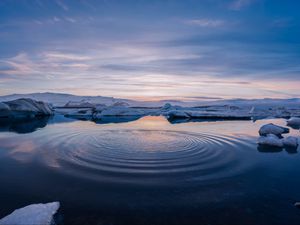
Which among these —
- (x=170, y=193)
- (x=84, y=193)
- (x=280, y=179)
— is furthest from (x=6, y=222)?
(x=280, y=179)

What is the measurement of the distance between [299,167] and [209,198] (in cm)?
277

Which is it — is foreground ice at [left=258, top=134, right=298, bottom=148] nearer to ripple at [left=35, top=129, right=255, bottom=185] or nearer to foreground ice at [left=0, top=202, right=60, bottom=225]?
ripple at [left=35, top=129, right=255, bottom=185]

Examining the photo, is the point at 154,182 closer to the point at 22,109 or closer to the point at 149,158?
the point at 149,158

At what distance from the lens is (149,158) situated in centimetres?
530

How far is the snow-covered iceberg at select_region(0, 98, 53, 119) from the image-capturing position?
14.9m

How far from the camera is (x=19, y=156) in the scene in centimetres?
551

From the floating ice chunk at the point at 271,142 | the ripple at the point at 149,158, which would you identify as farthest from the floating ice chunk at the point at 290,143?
the ripple at the point at 149,158

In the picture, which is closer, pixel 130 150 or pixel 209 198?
pixel 209 198

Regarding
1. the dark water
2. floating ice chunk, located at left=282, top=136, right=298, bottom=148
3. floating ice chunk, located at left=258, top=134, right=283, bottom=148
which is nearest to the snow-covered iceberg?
the dark water

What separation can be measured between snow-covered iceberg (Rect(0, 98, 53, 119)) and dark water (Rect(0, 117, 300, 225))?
9.75 m

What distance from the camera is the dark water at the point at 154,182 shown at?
2928 mm

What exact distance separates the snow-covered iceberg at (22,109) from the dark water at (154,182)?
9.75m

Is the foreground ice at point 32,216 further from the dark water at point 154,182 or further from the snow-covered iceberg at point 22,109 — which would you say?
the snow-covered iceberg at point 22,109

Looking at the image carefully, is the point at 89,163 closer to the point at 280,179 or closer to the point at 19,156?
the point at 19,156
